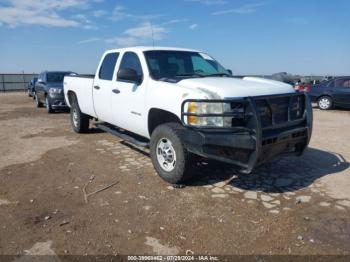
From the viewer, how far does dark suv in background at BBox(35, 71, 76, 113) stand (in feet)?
42.9

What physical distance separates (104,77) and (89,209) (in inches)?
130

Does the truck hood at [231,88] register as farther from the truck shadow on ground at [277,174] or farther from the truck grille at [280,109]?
the truck shadow on ground at [277,174]

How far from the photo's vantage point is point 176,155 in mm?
4617

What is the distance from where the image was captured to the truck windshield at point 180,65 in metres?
5.50

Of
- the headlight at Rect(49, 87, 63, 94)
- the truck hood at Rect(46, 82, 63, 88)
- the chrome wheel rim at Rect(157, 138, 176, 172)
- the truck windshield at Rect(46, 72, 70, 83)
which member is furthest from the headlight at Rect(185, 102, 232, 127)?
the truck windshield at Rect(46, 72, 70, 83)

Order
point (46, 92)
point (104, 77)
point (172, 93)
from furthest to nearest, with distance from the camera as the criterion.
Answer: point (46, 92) → point (104, 77) → point (172, 93)

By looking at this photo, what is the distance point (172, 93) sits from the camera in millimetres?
4668

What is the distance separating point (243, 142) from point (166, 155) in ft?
4.14

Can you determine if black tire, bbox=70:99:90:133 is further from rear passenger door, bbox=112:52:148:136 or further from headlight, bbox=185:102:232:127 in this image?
headlight, bbox=185:102:232:127

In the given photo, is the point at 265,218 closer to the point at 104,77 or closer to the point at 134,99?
the point at 134,99

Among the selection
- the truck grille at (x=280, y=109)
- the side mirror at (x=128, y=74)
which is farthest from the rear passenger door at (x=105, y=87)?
the truck grille at (x=280, y=109)

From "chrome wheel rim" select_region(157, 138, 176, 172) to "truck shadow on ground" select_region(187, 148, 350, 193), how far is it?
36 centimetres

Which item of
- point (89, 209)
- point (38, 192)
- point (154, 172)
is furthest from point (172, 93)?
point (38, 192)

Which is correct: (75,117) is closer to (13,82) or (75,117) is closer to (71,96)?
(71,96)
